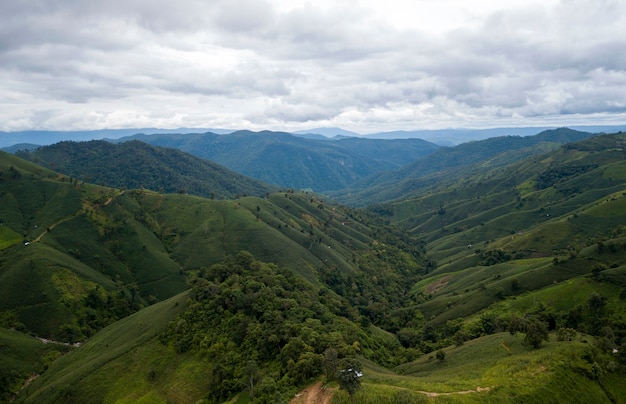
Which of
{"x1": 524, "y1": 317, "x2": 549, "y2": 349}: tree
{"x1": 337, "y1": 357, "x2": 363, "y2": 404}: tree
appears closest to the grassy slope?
{"x1": 337, "y1": 357, "x2": 363, "y2": 404}: tree

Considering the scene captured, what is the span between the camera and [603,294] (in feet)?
398

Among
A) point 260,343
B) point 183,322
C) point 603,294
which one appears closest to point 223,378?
point 260,343

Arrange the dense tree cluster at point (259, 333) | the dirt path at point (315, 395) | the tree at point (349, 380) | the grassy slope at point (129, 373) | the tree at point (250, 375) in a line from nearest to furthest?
the tree at point (349, 380)
the dirt path at point (315, 395)
the dense tree cluster at point (259, 333)
the tree at point (250, 375)
the grassy slope at point (129, 373)

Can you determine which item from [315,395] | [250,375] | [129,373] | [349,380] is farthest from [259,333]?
[349,380]

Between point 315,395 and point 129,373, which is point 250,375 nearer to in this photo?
point 315,395

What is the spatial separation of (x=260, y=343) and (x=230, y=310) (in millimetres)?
20487

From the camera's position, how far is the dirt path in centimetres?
6581

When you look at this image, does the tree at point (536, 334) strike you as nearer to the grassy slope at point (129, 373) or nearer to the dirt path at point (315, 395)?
the dirt path at point (315, 395)

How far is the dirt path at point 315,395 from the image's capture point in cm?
6581

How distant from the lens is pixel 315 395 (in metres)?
67.9

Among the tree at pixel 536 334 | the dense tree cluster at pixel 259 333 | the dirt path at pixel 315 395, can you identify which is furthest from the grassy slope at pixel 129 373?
the tree at pixel 536 334

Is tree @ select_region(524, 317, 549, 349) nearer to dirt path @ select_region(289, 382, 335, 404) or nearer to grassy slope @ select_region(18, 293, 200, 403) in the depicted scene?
dirt path @ select_region(289, 382, 335, 404)

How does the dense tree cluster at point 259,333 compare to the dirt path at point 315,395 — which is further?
the dense tree cluster at point 259,333

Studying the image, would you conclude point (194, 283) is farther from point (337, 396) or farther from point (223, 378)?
point (337, 396)
